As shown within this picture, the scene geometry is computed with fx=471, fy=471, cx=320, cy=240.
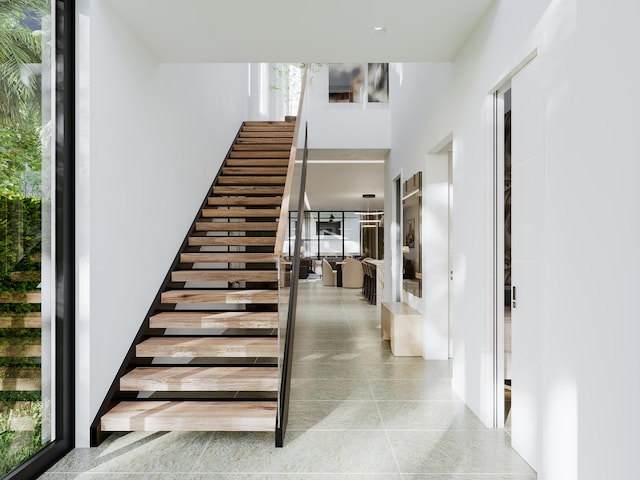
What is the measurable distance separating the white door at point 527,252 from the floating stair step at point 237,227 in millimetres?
2997

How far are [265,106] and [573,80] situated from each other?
9334mm

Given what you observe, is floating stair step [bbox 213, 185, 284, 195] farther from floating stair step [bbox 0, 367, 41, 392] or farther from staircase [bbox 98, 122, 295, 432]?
floating stair step [bbox 0, 367, 41, 392]

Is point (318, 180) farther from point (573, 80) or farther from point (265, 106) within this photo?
point (573, 80)

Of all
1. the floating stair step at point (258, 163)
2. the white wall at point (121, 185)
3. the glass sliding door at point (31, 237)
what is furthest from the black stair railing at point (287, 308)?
the floating stair step at point (258, 163)

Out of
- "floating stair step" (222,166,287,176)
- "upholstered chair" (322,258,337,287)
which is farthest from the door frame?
"upholstered chair" (322,258,337,287)

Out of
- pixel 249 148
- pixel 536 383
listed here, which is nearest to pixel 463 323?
pixel 536 383

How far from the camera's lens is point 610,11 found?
69.3 inches

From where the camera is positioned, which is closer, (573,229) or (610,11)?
(610,11)

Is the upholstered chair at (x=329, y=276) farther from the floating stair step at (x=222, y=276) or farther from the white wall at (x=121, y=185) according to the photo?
the floating stair step at (x=222, y=276)

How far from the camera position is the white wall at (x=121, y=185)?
113 inches

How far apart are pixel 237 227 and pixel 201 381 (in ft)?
7.68

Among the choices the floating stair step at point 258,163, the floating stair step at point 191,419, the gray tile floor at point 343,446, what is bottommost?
the gray tile floor at point 343,446

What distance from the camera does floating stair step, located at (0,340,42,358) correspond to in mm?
2366

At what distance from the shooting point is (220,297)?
4.14 metres
